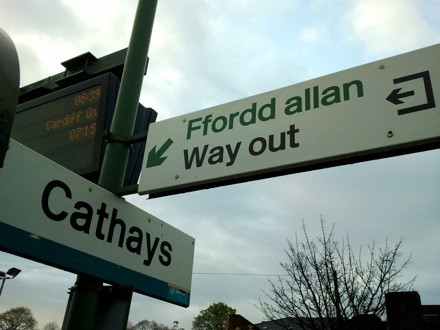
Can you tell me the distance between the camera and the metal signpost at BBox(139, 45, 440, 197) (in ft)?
7.39

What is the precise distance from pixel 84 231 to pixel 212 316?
60562 millimetres

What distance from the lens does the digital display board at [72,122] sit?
338cm

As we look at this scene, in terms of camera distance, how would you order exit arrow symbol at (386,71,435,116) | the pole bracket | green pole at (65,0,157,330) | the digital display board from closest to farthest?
exit arrow symbol at (386,71,435,116) < green pole at (65,0,157,330) < the pole bracket < the digital display board

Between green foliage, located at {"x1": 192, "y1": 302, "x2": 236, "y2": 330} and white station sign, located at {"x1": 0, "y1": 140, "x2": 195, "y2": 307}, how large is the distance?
2316 inches

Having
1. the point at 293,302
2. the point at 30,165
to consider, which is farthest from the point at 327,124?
the point at 293,302

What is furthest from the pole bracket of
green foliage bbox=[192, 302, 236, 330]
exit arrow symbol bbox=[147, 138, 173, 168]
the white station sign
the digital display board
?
green foliage bbox=[192, 302, 236, 330]

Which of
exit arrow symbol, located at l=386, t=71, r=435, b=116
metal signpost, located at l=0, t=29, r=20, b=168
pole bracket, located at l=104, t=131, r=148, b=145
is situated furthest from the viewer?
pole bracket, located at l=104, t=131, r=148, b=145

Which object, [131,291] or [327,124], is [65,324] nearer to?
[131,291]

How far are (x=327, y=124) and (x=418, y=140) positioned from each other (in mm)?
485

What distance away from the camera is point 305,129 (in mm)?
2488

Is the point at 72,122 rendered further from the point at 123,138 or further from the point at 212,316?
the point at 212,316

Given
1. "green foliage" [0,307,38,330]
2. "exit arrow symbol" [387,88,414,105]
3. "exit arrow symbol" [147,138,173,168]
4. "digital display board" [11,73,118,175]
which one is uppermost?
"green foliage" [0,307,38,330]

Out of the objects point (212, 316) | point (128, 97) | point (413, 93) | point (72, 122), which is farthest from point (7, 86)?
point (212, 316)

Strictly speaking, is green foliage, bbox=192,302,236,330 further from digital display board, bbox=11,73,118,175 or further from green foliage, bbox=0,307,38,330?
digital display board, bbox=11,73,118,175
